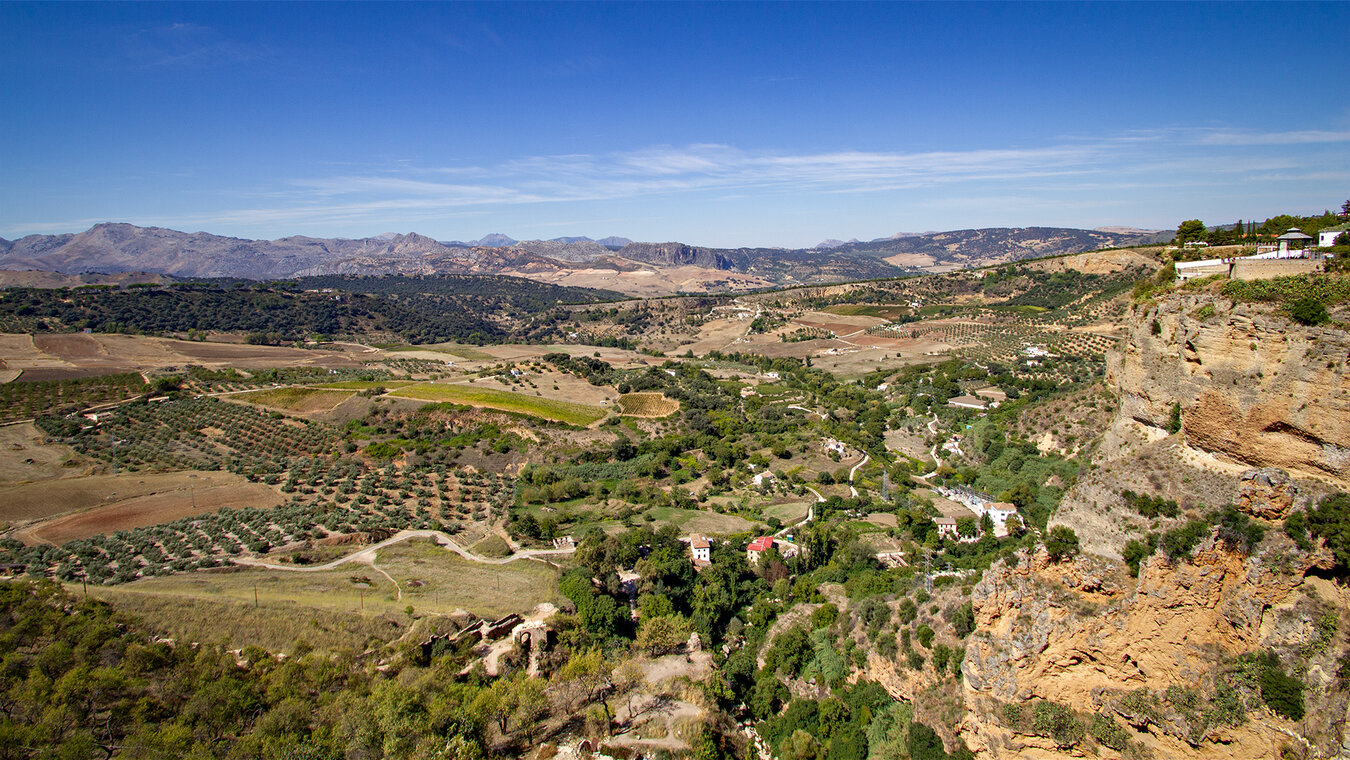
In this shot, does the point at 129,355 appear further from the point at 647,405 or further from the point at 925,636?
the point at 925,636

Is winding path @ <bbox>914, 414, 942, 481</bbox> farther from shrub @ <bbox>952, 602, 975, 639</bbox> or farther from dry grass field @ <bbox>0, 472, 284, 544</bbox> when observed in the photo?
dry grass field @ <bbox>0, 472, 284, 544</bbox>

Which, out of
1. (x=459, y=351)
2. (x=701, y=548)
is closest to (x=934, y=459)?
(x=701, y=548)

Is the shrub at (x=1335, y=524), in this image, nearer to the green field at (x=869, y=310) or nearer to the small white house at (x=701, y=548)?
the small white house at (x=701, y=548)

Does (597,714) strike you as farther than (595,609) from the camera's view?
No

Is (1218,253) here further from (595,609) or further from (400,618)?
(400,618)

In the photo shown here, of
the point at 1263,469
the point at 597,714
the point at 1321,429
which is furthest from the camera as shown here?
the point at 597,714

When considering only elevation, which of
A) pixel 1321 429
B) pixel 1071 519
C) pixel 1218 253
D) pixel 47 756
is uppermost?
pixel 1218 253

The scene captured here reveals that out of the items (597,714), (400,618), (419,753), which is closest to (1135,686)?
(597,714)

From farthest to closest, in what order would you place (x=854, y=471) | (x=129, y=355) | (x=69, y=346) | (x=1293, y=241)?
(x=69, y=346)
(x=129, y=355)
(x=854, y=471)
(x=1293, y=241)
